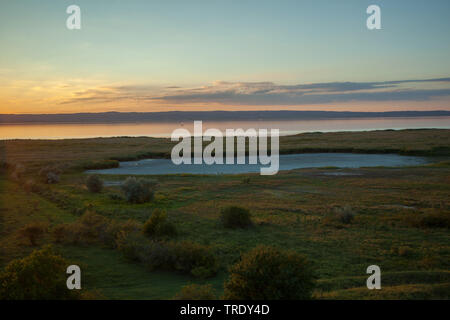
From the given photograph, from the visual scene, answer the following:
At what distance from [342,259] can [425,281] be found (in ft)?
11.6

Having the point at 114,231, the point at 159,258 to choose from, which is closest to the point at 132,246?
the point at 159,258

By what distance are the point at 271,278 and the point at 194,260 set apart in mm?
6375

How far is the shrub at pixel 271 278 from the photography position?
846 centimetres

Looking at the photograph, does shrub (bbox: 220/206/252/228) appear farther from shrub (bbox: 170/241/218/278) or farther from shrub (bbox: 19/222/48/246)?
shrub (bbox: 19/222/48/246)

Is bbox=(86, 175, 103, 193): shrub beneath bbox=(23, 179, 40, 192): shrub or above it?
above

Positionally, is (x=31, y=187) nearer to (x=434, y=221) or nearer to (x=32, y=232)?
(x=32, y=232)

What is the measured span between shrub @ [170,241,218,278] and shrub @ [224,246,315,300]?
503 centimetres

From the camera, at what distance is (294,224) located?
830 inches

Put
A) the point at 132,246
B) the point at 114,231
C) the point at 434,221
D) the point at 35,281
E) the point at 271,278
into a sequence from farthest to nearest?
the point at 434,221
the point at 114,231
the point at 132,246
the point at 35,281
the point at 271,278

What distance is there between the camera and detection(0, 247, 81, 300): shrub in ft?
30.0

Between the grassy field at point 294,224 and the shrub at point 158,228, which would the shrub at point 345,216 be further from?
the shrub at point 158,228

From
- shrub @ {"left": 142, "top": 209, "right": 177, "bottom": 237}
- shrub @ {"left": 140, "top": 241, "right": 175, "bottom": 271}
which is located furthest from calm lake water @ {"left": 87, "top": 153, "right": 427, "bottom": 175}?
shrub @ {"left": 140, "top": 241, "right": 175, "bottom": 271}
